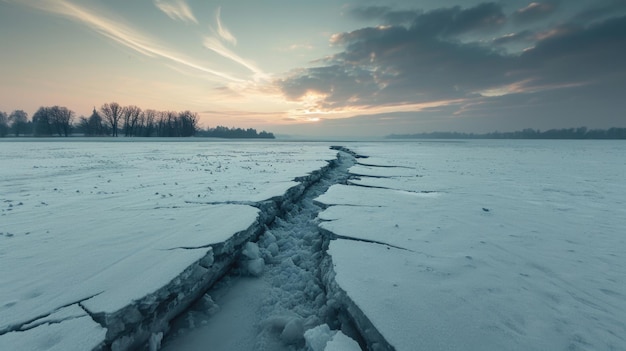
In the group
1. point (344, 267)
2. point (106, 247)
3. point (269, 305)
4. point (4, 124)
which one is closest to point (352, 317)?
point (344, 267)

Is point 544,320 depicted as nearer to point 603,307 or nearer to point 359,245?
point 603,307

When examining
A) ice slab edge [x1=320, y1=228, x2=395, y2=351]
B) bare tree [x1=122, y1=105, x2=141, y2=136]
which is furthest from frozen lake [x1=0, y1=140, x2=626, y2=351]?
bare tree [x1=122, y1=105, x2=141, y2=136]

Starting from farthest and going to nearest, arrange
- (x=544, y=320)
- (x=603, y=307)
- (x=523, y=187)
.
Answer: (x=523, y=187), (x=603, y=307), (x=544, y=320)

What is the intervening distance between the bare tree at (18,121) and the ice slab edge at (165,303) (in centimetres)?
8922

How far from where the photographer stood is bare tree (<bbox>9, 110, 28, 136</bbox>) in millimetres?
64062

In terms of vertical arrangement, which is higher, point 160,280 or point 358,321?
point 160,280

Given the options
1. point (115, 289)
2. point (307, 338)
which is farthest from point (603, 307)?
point (115, 289)

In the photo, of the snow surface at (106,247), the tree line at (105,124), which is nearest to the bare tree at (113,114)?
the tree line at (105,124)

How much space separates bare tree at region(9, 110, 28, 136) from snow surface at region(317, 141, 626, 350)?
3557 inches

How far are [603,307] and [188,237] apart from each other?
3707mm

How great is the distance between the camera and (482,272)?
8.06ft

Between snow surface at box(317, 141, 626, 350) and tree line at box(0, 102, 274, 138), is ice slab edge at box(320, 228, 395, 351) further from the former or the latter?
tree line at box(0, 102, 274, 138)

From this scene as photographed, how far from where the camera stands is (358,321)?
1893 mm

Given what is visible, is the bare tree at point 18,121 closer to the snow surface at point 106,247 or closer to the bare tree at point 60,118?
the bare tree at point 60,118
